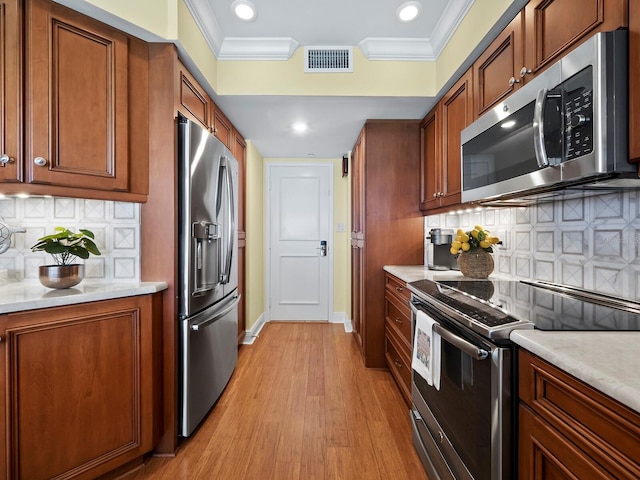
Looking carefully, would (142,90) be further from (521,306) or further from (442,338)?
(521,306)

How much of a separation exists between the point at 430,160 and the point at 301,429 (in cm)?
214

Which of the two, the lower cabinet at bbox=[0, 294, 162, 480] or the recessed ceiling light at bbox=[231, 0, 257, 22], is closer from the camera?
the lower cabinet at bbox=[0, 294, 162, 480]

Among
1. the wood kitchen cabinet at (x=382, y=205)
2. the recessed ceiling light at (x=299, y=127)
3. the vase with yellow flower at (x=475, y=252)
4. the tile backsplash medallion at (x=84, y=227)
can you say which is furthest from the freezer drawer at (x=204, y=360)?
the recessed ceiling light at (x=299, y=127)

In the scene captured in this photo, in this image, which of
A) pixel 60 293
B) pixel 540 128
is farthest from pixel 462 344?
pixel 60 293

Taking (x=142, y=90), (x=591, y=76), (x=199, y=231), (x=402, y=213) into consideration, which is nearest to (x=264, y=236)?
(x=402, y=213)

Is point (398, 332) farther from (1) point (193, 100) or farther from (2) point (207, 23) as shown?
(2) point (207, 23)

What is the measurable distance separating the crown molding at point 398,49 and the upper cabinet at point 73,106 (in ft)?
4.75

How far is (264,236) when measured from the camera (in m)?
4.24

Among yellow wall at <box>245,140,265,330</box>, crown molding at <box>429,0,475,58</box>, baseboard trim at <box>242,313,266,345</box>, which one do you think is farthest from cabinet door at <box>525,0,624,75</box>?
baseboard trim at <box>242,313,266,345</box>

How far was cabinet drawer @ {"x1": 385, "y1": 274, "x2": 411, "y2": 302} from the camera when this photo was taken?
215cm

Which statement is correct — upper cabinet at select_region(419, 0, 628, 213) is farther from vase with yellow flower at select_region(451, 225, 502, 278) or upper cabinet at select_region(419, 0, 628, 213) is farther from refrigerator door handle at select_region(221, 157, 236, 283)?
refrigerator door handle at select_region(221, 157, 236, 283)

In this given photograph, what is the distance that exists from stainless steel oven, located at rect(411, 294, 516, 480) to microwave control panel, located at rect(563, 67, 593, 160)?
2.19ft

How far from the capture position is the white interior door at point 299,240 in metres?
4.28

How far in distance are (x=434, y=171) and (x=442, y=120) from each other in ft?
1.21
